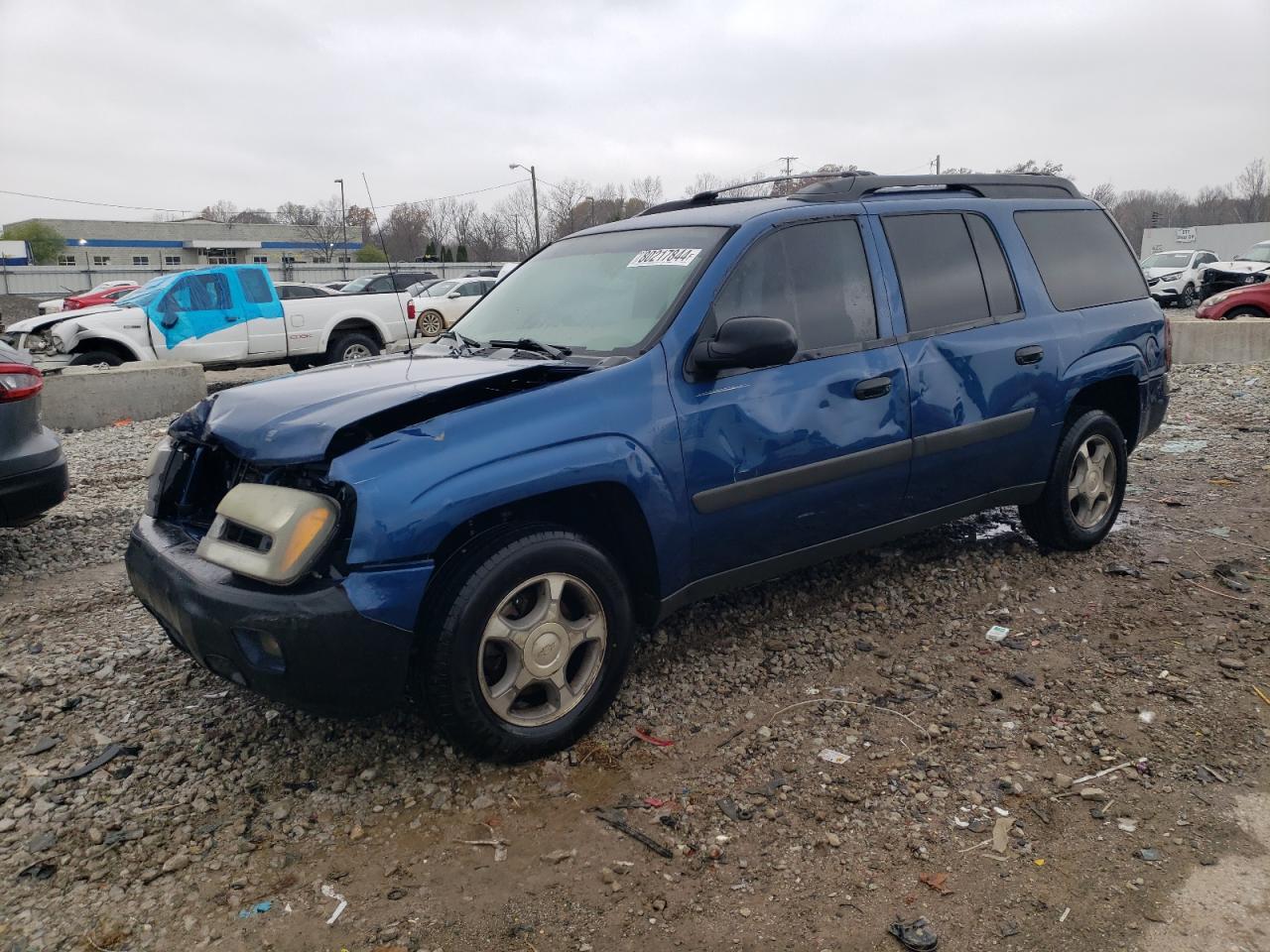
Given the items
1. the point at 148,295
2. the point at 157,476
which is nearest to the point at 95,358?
the point at 148,295

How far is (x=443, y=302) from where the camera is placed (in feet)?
72.5

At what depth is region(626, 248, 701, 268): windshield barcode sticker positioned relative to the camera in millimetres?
3734

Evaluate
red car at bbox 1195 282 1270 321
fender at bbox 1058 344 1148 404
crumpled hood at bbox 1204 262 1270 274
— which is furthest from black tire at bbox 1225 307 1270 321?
fender at bbox 1058 344 1148 404

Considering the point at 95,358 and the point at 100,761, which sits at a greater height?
the point at 95,358

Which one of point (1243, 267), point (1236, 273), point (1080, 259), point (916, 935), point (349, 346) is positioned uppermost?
point (1080, 259)

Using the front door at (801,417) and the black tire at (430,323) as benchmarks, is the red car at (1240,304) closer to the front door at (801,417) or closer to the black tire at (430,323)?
the front door at (801,417)

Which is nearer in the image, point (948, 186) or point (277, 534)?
point (277, 534)

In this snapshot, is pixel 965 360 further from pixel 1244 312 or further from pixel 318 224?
pixel 318 224

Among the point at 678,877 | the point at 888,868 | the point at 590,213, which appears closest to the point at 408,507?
the point at 678,877

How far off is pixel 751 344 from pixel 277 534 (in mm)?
1664

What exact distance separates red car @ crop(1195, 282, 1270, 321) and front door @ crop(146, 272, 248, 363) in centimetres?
1468

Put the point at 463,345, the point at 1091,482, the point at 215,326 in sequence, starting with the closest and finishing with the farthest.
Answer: the point at 463,345 < the point at 1091,482 < the point at 215,326

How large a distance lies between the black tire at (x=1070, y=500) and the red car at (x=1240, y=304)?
11.5 metres

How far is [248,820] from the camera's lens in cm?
295
